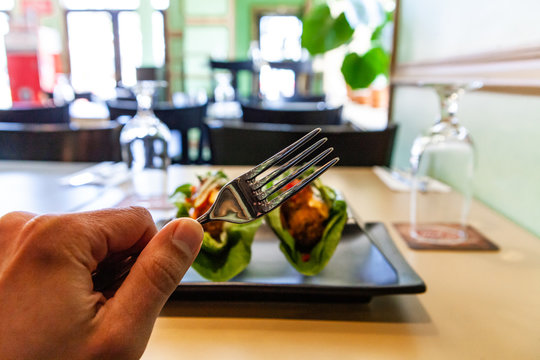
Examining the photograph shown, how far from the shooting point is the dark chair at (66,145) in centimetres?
134

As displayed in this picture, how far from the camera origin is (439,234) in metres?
0.80

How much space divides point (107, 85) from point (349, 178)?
7.58m

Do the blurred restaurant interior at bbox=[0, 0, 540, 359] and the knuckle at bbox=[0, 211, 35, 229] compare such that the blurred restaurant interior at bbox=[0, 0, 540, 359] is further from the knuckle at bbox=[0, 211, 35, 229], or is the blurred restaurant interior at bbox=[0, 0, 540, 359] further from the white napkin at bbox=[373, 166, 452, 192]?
the knuckle at bbox=[0, 211, 35, 229]

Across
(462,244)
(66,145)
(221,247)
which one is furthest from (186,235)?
(66,145)

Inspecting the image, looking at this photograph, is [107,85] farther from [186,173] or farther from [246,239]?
[246,239]

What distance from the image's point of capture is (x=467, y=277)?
622mm

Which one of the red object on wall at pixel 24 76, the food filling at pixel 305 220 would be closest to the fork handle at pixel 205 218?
the food filling at pixel 305 220

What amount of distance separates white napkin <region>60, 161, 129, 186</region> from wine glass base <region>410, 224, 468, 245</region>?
0.72m

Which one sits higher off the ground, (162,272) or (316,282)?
(162,272)

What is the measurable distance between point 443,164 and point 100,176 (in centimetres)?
87

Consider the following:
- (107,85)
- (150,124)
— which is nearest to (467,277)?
(150,124)

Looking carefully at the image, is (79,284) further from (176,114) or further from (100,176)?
(176,114)

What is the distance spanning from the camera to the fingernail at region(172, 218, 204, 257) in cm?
30

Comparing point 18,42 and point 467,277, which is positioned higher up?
point 18,42
